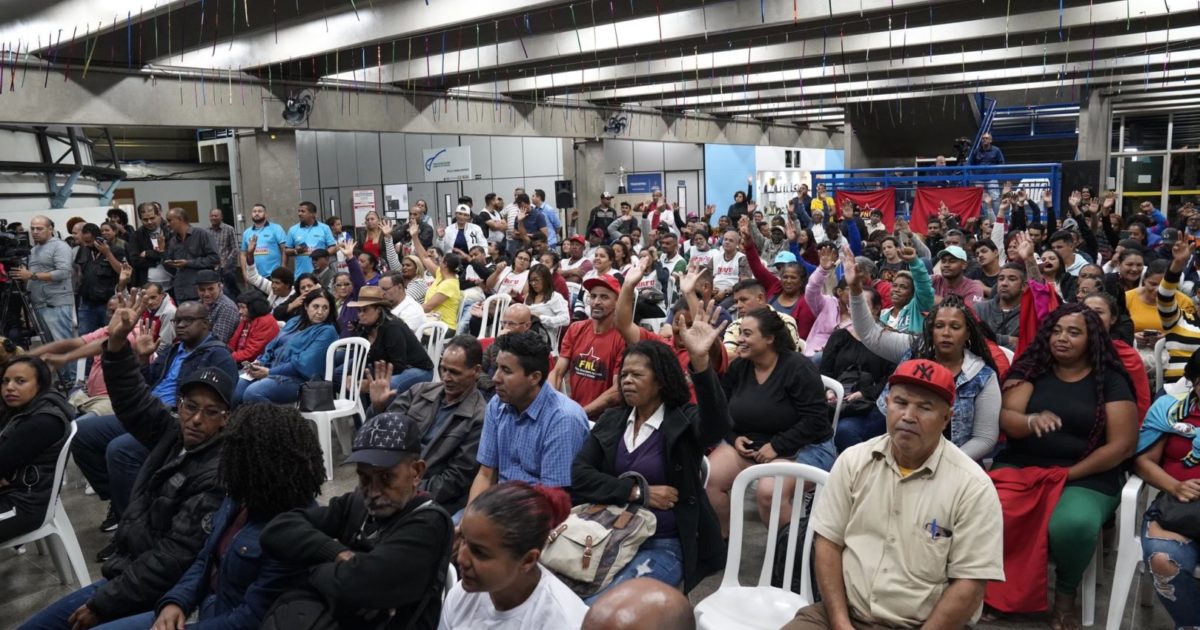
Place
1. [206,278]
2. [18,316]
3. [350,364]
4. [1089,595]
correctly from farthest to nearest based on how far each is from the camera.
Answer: [18,316] → [206,278] → [350,364] → [1089,595]

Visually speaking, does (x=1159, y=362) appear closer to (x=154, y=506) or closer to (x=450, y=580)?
(x=450, y=580)

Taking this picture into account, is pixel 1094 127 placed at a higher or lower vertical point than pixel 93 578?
higher

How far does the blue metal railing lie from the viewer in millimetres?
12133

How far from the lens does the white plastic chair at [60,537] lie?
3.43 meters

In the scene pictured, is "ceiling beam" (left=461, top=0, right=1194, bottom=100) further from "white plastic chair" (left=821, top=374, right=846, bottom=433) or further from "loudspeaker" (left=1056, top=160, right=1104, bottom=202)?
"white plastic chair" (left=821, top=374, right=846, bottom=433)

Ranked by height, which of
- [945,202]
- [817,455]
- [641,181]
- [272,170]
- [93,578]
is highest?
[272,170]

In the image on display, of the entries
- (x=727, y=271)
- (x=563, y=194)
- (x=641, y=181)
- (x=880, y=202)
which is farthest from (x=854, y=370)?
(x=641, y=181)

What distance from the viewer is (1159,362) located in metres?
4.36

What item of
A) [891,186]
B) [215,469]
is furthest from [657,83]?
[215,469]

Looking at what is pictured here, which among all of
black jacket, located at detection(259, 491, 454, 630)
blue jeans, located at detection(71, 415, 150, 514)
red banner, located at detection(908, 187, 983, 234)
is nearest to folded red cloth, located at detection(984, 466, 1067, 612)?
black jacket, located at detection(259, 491, 454, 630)

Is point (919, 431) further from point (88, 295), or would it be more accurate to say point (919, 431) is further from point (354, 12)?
point (354, 12)

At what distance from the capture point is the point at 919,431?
222 centimetres

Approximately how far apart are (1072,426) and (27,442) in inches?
154

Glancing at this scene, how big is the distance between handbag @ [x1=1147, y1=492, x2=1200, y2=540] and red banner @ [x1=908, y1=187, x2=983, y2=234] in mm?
9766
